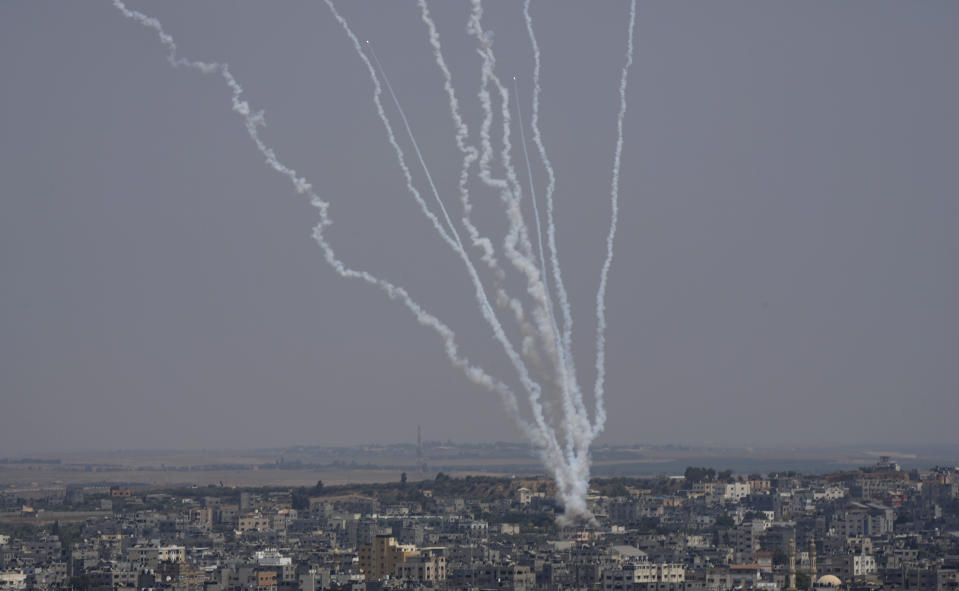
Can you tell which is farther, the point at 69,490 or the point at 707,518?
the point at 69,490

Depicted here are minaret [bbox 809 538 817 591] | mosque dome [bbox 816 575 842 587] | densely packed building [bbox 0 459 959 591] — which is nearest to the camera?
mosque dome [bbox 816 575 842 587]

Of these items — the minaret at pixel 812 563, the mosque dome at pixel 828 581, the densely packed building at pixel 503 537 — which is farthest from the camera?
the densely packed building at pixel 503 537

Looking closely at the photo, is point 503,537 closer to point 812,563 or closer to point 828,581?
point 812,563

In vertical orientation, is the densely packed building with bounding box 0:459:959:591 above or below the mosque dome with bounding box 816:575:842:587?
above

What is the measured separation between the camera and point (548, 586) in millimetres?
66625

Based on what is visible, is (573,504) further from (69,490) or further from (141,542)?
(69,490)

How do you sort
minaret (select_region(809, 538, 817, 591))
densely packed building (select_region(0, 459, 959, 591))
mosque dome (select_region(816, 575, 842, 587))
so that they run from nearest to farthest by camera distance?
mosque dome (select_region(816, 575, 842, 587)) → minaret (select_region(809, 538, 817, 591)) → densely packed building (select_region(0, 459, 959, 591))

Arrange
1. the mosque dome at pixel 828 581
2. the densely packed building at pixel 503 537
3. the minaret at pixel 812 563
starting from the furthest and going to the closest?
1. the densely packed building at pixel 503 537
2. the minaret at pixel 812 563
3. the mosque dome at pixel 828 581

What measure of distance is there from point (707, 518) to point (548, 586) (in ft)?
127

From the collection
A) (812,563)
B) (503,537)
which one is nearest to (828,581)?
(812,563)

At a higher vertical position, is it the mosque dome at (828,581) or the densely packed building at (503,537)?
the densely packed building at (503,537)

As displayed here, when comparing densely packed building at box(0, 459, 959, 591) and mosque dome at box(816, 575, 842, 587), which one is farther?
densely packed building at box(0, 459, 959, 591)

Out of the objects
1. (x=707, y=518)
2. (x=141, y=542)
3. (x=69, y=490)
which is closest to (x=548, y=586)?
(x=141, y=542)

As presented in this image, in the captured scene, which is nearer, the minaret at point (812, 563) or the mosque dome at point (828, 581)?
the mosque dome at point (828, 581)
